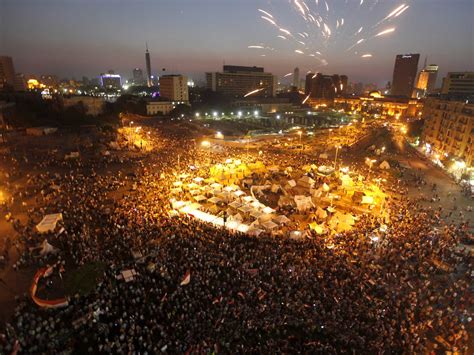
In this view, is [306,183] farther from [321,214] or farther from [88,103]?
[88,103]

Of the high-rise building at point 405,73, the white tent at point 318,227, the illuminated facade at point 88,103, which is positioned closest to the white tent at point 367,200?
the white tent at point 318,227

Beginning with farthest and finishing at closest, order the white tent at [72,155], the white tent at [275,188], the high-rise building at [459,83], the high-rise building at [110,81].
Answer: the high-rise building at [110,81] → the high-rise building at [459,83] → the white tent at [72,155] → the white tent at [275,188]

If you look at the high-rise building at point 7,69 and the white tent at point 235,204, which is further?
the high-rise building at point 7,69

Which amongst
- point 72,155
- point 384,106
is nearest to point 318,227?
point 72,155

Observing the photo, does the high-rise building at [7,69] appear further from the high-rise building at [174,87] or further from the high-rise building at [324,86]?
the high-rise building at [324,86]

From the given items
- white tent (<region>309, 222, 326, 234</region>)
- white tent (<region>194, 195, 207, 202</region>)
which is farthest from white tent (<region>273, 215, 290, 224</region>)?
white tent (<region>194, 195, 207, 202</region>)

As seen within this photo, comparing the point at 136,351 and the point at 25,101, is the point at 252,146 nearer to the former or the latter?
the point at 136,351
